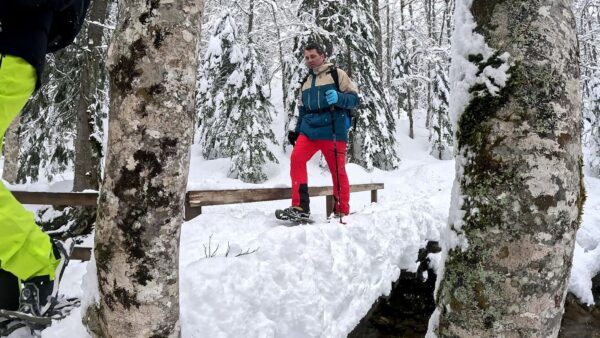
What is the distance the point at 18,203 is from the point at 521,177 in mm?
2265

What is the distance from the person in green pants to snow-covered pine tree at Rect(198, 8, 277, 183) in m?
12.7

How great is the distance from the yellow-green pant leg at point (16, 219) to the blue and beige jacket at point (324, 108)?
11.2ft

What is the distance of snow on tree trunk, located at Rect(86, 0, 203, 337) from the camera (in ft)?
6.81

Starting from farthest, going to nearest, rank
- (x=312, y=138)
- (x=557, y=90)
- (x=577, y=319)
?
(x=577, y=319), (x=312, y=138), (x=557, y=90)

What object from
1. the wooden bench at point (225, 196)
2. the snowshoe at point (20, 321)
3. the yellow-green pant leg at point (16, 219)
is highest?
the yellow-green pant leg at point (16, 219)

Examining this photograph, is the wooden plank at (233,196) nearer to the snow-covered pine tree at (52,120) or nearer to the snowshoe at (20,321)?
the snowshoe at (20,321)

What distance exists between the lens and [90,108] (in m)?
7.02

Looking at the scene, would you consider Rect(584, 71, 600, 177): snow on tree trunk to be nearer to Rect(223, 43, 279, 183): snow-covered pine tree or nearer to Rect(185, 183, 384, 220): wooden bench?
Rect(223, 43, 279, 183): snow-covered pine tree

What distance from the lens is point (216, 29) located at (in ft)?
51.2

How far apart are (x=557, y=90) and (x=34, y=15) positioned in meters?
2.33

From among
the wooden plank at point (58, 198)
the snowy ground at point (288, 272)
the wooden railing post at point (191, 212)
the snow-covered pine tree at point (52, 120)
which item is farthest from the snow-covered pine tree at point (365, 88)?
the wooden plank at point (58, 198)

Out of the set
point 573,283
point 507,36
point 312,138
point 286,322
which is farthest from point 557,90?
point 573,283

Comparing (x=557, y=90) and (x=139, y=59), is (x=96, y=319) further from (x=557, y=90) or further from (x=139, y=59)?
(x=557, y=90)

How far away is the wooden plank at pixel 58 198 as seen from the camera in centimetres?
423
